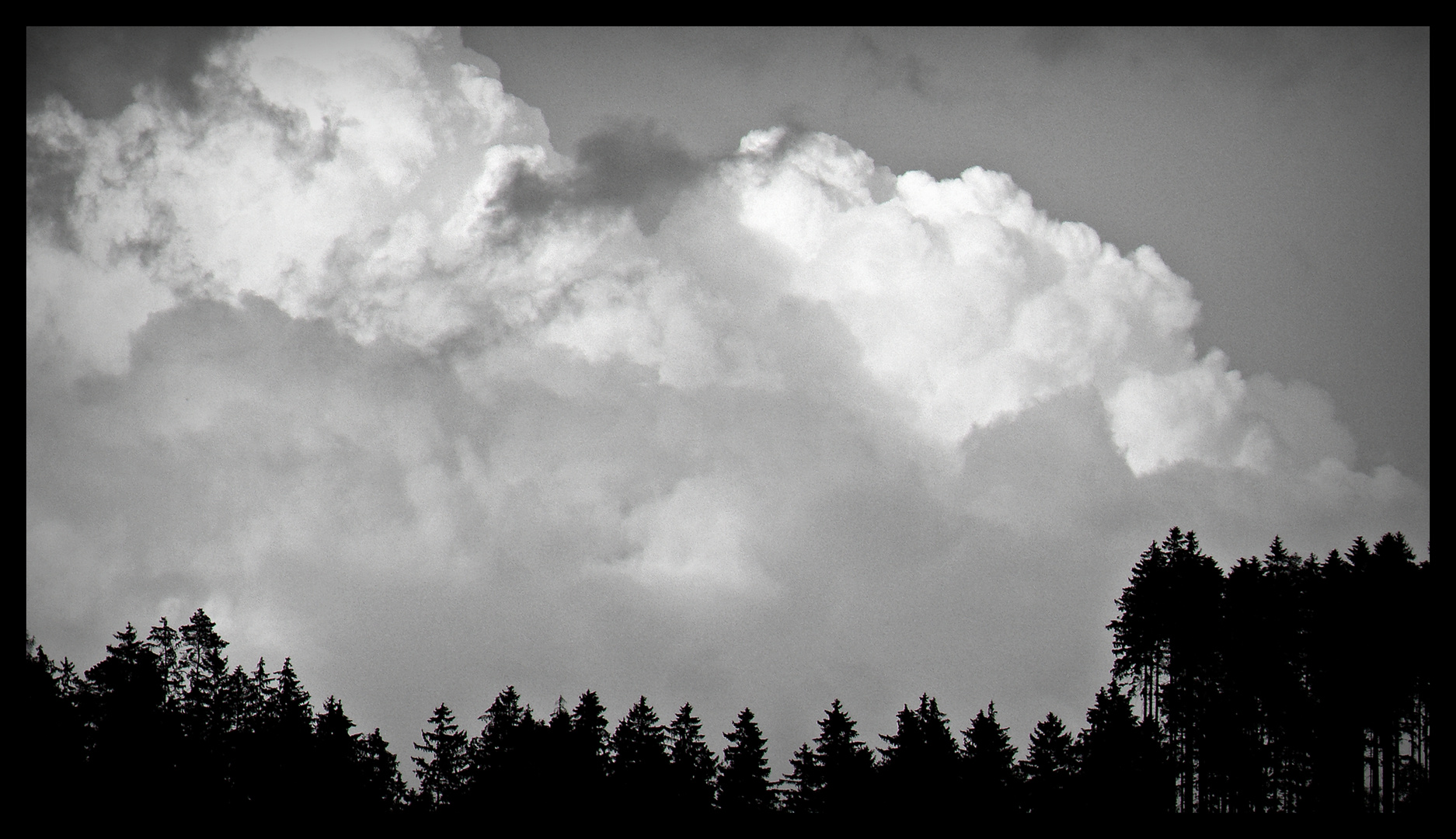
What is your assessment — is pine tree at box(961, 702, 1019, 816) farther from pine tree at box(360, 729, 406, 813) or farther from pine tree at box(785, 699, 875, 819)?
pine tree at box(360, 729, 406, 813)

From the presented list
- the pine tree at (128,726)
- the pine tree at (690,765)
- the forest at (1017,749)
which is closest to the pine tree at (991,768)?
the forest at (1017,749)

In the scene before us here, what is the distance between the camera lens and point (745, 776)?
152 ft

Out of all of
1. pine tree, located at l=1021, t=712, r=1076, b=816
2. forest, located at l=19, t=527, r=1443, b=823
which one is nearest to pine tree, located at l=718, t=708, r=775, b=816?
forest, located at l=19, t=527, r=1443, b=823

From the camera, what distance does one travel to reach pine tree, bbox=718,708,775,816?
45.6 m

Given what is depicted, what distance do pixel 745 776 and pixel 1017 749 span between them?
13.1 meters

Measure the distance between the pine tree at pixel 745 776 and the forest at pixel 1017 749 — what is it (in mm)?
87

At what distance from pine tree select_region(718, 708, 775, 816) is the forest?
0.29ft

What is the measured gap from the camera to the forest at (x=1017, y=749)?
127 ft

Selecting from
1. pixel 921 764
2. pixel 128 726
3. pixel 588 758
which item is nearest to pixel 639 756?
pixel 588 758

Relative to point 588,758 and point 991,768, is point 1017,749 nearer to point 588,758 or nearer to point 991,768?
point 991,768
